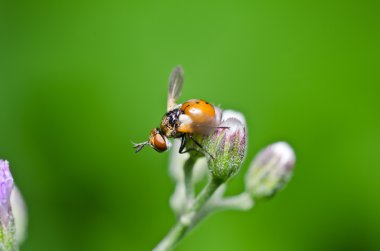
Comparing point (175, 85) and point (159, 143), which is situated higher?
point (175, 85)

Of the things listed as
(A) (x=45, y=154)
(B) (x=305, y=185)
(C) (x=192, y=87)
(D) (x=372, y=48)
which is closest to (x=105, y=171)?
(A) (x=45, y=154)

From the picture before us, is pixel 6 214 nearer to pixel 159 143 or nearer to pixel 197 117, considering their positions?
pixel 159 143

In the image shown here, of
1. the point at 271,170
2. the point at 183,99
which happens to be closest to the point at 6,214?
the point at 271,170

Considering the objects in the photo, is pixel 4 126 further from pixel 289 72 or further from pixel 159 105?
pixel 289 72

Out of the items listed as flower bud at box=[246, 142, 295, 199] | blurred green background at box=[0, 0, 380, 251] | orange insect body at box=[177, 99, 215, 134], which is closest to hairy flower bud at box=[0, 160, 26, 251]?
orange insect body at box=[177, 99, 215, 134]

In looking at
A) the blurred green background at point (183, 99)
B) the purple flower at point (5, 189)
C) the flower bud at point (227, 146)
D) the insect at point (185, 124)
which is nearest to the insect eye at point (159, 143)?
the insect at point (185, 124)

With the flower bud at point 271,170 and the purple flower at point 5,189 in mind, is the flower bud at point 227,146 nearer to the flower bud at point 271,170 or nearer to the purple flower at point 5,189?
the flower bud at point 271,170
